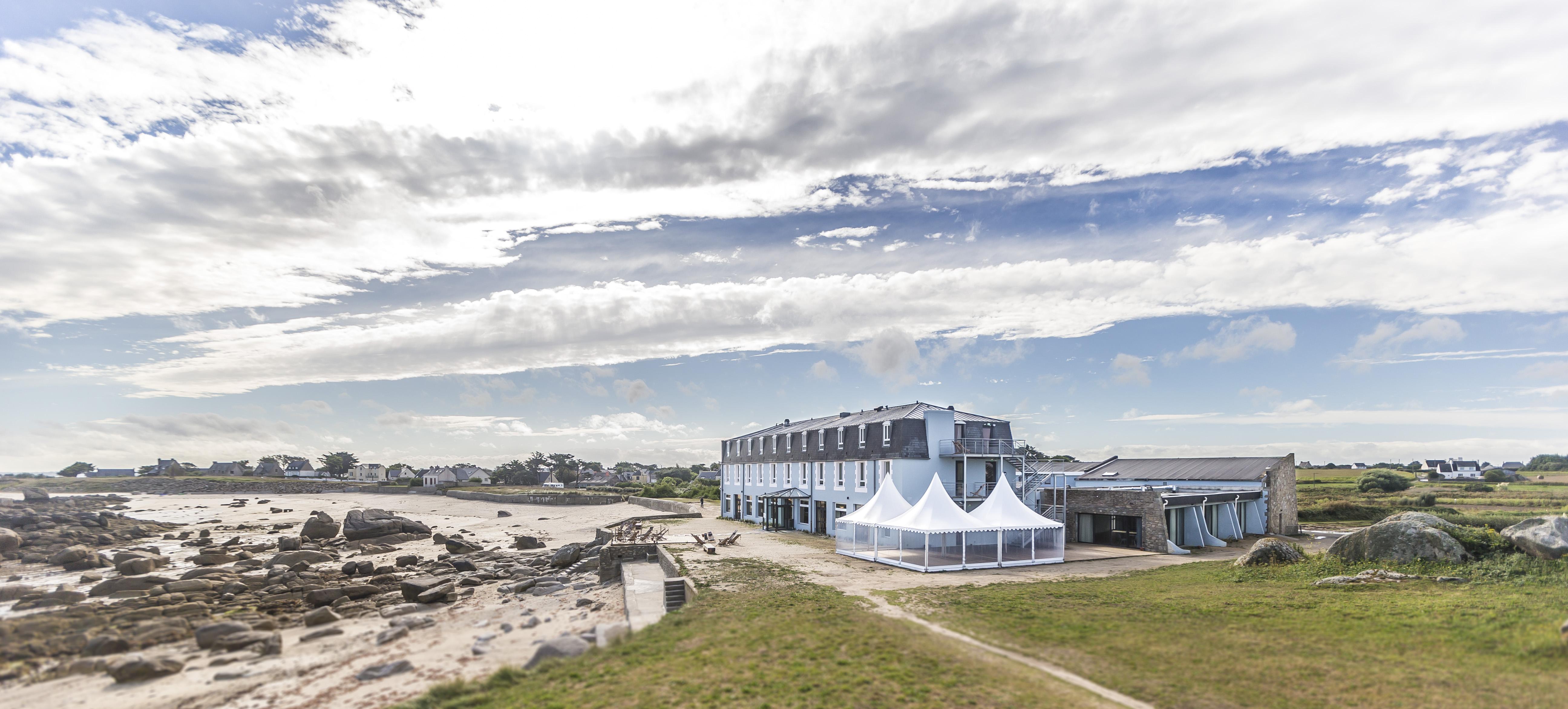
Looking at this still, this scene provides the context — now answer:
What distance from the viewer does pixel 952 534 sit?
88.6 ft

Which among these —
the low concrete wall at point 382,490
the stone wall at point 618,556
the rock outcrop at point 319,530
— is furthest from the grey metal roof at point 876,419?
the low concrete wall at point 382,490

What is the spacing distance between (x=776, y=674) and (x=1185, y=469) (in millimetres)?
36225

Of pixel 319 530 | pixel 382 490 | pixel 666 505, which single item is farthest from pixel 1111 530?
pixel 382 490

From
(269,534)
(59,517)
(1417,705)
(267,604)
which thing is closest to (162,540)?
(269,534)

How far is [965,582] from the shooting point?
21844 mm

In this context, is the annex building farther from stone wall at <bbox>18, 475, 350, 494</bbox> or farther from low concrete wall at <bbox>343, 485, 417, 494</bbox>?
stone wall at <bbox>18, 475, 350, 494</bbox>

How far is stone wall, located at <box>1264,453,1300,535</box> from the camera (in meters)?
36.7

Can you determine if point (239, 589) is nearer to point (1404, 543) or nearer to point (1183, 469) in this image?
point (1404, 543)

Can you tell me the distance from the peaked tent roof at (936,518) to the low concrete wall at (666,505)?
3143 centimetres

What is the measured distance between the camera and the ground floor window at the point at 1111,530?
3212 cm

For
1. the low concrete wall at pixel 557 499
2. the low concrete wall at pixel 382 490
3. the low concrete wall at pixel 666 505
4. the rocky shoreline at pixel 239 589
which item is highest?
the rocky shoreline at pixel 239 589

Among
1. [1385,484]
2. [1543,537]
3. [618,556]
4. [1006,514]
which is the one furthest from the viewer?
[1385,484]

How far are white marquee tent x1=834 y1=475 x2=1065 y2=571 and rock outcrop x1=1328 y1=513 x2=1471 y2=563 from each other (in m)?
8.73

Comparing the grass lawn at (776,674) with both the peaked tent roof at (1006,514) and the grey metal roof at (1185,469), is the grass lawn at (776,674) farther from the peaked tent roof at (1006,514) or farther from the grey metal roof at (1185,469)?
the grey metal roof at (1185,469)
